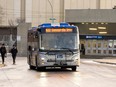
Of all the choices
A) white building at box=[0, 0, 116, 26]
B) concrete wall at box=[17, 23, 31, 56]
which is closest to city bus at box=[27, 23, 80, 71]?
concrete wall at box=[17, 23, 31, 56]

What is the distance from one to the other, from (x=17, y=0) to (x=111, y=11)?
36.4 metres

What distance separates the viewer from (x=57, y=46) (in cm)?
2653

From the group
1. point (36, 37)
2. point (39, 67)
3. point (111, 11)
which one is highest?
point (111, 11)

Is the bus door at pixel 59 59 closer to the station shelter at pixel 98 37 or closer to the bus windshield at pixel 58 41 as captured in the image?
the bus windshield at pixel 58 41

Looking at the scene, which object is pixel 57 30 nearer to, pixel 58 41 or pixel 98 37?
pixel 58 41

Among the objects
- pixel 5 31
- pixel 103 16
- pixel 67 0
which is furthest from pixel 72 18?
pixel 5 31

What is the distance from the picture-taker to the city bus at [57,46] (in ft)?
86.3

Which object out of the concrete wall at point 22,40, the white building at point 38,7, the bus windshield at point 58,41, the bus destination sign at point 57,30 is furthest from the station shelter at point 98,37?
the bus windshield at point 58,41

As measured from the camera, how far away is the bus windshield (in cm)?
2653

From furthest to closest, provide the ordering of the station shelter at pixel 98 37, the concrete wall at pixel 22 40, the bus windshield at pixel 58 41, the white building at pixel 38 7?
the white building at pixel 38 7
the station shelter at pixel 98 37
the concrete wall at pixel 22 40
the bus windshield at pixel 58 41

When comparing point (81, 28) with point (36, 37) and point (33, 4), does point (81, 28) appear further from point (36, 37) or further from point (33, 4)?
point (36, 37)

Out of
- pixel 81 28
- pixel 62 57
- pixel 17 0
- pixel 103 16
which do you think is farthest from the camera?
pixel 17 0

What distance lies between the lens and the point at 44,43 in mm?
26609

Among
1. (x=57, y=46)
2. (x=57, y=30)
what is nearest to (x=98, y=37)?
(x=57, y=30)
